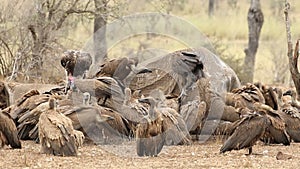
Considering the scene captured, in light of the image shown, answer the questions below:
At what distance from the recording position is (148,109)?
33.7 feet

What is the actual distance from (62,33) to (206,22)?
57.3 ft

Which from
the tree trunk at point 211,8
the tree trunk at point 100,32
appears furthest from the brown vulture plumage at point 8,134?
the tree trunk at point 211,8

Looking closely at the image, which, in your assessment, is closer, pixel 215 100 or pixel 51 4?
pixel 215 100

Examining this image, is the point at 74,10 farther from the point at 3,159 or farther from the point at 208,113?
the point at 3,159

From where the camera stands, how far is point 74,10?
54.5 ft

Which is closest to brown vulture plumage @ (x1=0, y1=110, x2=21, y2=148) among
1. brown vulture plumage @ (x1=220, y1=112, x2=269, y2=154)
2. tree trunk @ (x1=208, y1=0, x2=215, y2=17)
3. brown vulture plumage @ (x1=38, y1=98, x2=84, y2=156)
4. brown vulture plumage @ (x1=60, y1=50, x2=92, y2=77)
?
brown vulture plumage @ (x1=38, y1=98, x2=84, y2=156)

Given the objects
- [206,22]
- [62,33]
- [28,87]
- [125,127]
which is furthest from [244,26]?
[125,127]

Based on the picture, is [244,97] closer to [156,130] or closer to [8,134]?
[156,130]

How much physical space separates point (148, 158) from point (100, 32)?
31.9 feet

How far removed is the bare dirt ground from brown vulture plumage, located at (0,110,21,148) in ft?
0.32

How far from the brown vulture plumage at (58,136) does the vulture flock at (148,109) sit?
0.5 inches

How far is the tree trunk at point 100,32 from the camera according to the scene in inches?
658

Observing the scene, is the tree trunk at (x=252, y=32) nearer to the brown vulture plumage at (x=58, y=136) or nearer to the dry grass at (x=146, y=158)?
the dry grass at (x=146, y=158)

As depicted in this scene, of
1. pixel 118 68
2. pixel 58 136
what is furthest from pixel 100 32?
pixel 58 136
